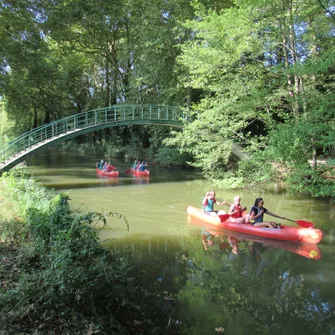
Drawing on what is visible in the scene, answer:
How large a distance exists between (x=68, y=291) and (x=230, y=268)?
421 centimetres

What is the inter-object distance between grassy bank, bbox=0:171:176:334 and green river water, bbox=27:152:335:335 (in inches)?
25.2

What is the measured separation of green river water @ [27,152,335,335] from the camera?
5223 millimetres

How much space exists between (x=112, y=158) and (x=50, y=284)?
31899mm

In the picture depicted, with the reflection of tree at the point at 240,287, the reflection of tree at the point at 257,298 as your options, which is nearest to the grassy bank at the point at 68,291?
the reflection of tree at the point at 240,287

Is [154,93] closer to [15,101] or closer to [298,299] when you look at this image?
[15,101]

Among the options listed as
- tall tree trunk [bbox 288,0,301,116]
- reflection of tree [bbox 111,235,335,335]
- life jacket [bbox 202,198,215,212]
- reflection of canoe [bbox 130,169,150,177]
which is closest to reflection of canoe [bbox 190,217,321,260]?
reflection of tree [bbox 111,235,335,335]

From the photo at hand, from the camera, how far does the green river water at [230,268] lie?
522 centimetres

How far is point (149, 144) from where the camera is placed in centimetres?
3238

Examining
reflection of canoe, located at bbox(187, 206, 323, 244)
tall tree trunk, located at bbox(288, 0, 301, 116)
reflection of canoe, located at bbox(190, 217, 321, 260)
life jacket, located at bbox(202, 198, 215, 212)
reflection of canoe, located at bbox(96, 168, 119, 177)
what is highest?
tall tree trunk, located at bbox(288, 0, 301, 116)

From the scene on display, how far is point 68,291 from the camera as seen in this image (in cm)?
412

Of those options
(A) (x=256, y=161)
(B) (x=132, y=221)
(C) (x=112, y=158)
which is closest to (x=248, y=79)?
(A) (x=256, y=161)

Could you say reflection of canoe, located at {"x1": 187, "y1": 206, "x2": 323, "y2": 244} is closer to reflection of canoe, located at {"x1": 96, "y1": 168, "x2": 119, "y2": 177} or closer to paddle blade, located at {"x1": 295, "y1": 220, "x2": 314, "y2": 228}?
paddle blade, located at {"x1": 295, "y1": 220, "x2": 314, "y2": 228}

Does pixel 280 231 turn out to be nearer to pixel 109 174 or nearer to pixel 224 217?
pixel 224 217

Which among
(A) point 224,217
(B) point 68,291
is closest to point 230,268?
(A) point 224,217
